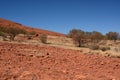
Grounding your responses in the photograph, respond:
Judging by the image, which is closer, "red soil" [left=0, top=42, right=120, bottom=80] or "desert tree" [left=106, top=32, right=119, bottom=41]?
"red soil" [left=0, top=42, right=120, bottom=80]

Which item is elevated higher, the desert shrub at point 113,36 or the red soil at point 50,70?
the desert shrub at point 113,36

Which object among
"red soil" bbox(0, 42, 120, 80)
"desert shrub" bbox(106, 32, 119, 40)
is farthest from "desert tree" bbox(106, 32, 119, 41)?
"red soil" bbox(0, 42, 120, 80)

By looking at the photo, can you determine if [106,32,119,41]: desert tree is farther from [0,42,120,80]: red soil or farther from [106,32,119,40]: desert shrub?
[0,42,120,80]: red soil

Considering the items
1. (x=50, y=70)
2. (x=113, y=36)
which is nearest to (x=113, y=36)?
(x=113, y=36)

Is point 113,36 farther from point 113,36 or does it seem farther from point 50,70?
point 50,70

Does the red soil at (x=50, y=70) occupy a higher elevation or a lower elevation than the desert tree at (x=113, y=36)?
lower

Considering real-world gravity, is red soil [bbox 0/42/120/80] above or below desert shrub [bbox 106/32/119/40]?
below

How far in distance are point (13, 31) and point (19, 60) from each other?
28.8 m

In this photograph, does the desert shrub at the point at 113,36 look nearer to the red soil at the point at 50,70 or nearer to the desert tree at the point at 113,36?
the desert tree at the point at 113,36

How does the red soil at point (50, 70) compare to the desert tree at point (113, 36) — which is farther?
the desert tree at point (113, 36)

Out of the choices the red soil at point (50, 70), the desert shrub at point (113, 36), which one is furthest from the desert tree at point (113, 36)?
the red soil at point (50, 70)

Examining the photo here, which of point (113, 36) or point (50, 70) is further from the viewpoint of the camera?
point (113, 36)

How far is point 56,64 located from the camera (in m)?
9.64

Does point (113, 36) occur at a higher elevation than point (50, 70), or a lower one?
higher
